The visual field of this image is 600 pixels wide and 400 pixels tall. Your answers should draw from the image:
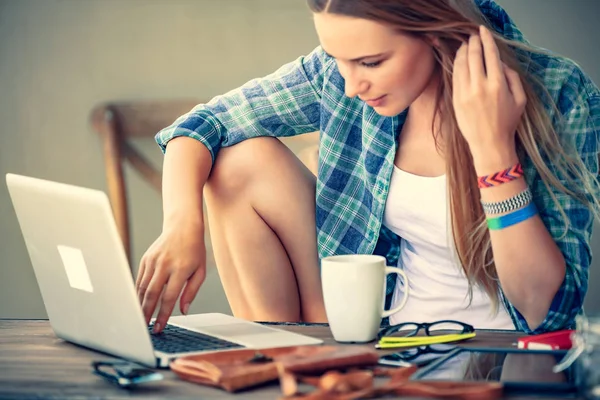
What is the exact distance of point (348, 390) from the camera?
2.47ft

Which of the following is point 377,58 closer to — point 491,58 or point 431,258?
point 491,58

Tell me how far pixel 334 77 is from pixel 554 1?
1245mm

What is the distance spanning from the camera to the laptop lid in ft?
2.85

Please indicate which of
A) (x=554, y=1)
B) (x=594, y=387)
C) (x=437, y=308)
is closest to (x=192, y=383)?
(x=594, y=387)

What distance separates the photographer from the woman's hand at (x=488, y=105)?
1143 millimetres

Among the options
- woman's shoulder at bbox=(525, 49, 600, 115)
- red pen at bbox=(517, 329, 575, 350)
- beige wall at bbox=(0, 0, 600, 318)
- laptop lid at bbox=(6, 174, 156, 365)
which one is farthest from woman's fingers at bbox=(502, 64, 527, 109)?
beige wall at bbox=(0, 0, 600, 318)

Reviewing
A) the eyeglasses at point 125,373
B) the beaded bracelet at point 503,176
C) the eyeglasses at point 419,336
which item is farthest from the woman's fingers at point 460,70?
the eyeglasses at point 125,373

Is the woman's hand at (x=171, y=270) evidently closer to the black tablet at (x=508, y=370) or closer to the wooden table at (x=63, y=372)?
the wooden table at (x=63, y=372)

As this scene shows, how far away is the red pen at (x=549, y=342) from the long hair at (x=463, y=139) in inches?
13.3

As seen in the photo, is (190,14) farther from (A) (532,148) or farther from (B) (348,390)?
(B) (348,390)

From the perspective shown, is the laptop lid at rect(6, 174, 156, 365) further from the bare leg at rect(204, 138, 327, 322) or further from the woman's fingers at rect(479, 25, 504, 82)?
the woman's fingers at rect(479, 25, 504, 82)

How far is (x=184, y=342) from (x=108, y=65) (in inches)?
78.4

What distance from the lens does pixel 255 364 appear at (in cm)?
85

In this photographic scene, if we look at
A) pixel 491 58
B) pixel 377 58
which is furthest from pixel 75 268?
pixel 491 58
